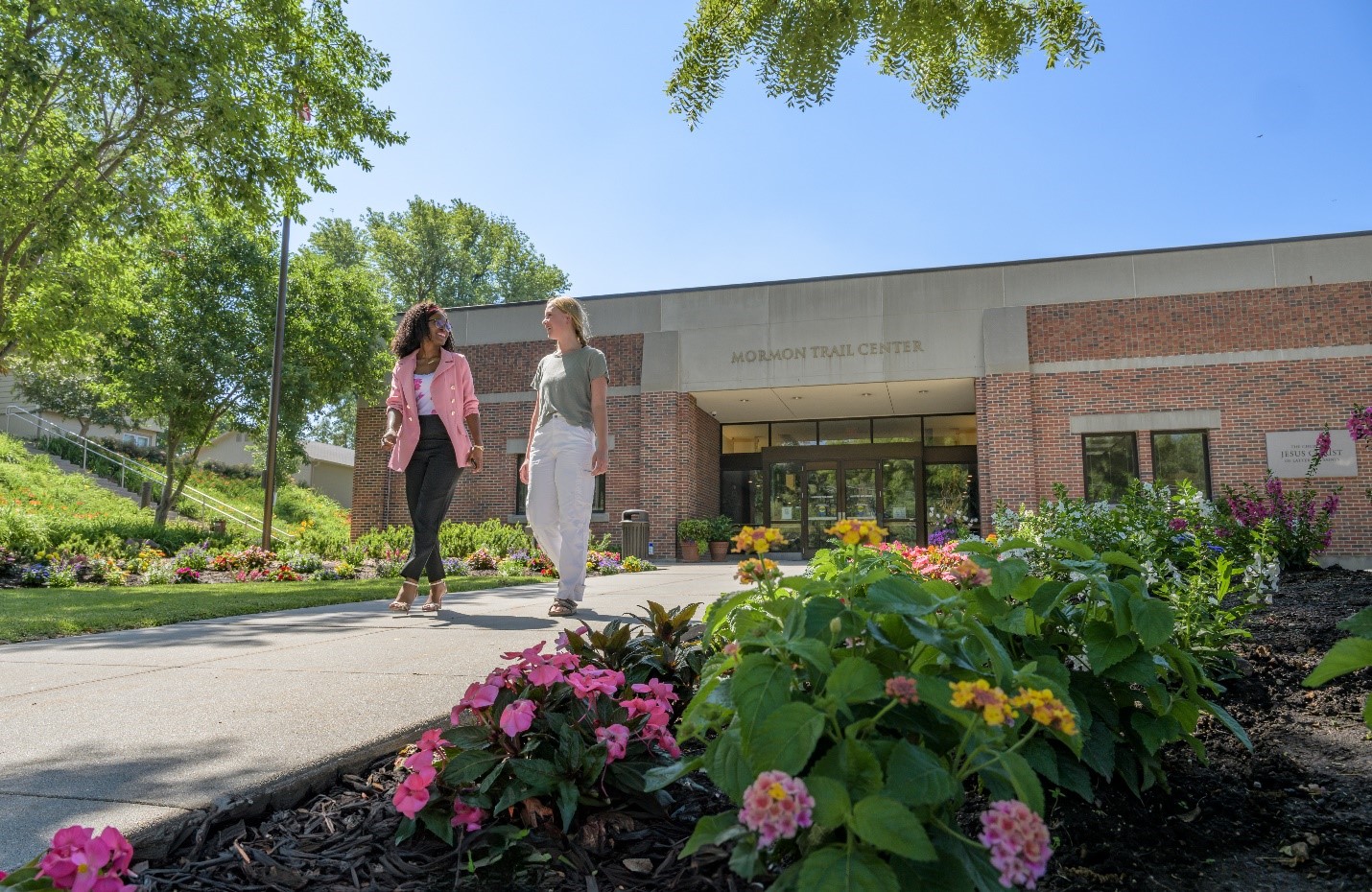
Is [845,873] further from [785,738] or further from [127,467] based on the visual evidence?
[127,467]

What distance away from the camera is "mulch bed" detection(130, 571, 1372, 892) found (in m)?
1.41

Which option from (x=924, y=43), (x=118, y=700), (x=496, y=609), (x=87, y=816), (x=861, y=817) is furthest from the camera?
(x=496, y=609)

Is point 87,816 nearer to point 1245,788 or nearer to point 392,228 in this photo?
point 1245,788

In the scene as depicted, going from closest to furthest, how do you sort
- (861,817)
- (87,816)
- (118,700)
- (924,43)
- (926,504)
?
(861,817)
(87,816)
(118,700)
(924,43)
(926,504)

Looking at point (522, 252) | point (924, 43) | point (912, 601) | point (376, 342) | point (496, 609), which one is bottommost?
point (496, 609)

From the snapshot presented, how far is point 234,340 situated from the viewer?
18.1m

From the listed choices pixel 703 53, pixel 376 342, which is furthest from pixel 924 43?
pixel 376 342

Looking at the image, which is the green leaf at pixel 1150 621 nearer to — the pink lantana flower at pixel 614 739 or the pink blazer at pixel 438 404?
the pink lantana flower at pixel 614 739

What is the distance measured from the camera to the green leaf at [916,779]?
1062 mm

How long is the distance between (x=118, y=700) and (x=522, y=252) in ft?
136

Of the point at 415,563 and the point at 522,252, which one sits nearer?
the point at 415,563

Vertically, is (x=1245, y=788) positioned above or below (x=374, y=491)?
below

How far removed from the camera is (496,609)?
548cm

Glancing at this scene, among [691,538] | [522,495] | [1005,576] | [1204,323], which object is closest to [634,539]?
[691,538]
